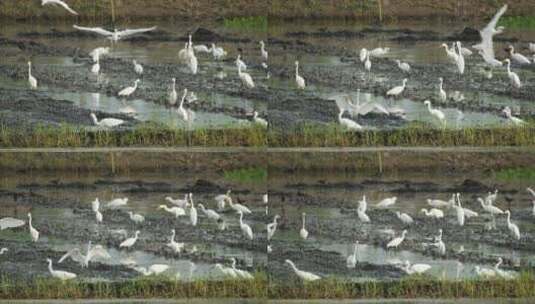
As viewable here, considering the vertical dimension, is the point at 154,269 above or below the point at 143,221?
below

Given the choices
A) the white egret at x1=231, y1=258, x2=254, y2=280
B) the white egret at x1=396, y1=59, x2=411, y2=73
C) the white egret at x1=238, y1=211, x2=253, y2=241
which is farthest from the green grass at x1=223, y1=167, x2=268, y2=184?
the white egret at x1=396, y1=59, x2=411, y2=73

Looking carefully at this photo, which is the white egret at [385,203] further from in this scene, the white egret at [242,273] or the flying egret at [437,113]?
the white egret at [242,273]

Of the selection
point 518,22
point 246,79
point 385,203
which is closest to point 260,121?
point 246,79

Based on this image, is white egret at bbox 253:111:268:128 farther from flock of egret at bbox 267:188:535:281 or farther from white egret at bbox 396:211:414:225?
white egret at bbox 396:211:414:225

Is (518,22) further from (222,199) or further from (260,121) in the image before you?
(222,199)

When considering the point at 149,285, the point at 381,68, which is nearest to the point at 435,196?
the point at 381,68
